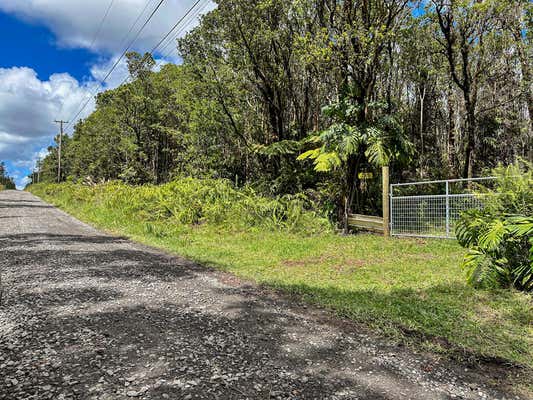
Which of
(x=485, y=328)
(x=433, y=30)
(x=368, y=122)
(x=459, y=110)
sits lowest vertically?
(x=485, y=328)

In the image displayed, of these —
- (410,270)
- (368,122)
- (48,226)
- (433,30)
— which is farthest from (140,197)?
(433,30)

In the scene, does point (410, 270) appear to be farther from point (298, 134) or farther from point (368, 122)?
point (298, 134)

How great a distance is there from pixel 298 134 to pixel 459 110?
722 centimetres

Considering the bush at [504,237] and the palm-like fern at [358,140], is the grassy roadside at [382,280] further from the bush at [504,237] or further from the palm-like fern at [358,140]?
the palm-like fern at [358,140]

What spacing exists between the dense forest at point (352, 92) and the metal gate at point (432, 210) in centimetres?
115

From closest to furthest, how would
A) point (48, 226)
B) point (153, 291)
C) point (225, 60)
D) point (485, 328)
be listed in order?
point (485, 328)
point (153, 291)
point (48, 226)
point (225, 60)

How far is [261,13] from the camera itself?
Answer: 37.9 ft

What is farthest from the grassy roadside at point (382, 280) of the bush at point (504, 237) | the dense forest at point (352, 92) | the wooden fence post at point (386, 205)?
the dense forest at point (352, 92)

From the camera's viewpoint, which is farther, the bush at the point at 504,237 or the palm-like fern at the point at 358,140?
the palm-like fern at the point at 358,140

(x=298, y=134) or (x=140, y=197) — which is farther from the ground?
(x=298, y=134)

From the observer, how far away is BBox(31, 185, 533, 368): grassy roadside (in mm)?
3156

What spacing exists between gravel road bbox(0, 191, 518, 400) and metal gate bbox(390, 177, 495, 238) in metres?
4.80

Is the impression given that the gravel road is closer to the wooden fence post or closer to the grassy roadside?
the grassy roadside

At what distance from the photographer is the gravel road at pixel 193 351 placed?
218cm
